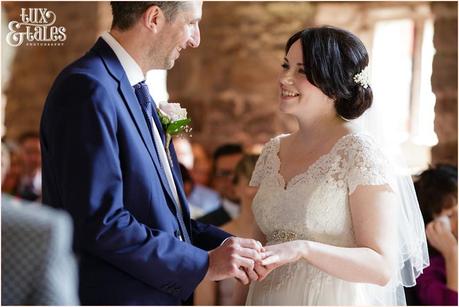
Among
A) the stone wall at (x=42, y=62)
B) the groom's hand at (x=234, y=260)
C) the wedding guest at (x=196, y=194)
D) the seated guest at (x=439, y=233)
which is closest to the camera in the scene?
the groom's hand at (x=234, y=260)

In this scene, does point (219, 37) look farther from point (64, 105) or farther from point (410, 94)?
point (64, 105)

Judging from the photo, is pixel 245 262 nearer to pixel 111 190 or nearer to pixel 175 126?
pixel 111 190

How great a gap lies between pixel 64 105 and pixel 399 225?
134cm

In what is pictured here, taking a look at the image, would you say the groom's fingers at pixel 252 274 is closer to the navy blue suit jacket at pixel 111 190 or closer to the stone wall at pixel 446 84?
the navy blue suit jacket at pixel 111 190

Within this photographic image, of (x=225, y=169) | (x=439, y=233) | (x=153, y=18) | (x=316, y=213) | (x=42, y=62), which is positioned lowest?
(x=225, y=169)

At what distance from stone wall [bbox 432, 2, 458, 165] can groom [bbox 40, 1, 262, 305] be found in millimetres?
4229

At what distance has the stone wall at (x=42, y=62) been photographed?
898 cm

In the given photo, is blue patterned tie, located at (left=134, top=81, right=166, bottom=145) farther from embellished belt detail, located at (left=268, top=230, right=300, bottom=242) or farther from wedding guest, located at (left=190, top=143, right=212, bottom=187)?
wedding guest, located at (left=190, top=143, right=212, bottom=187)

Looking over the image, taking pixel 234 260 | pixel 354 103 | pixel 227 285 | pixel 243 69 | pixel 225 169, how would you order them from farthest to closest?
1. pixel 243 69
2. pixel 225 169
3. pixel 227 285
4. pixel 354 103
5. pixel 234 260

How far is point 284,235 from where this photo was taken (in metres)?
2.77

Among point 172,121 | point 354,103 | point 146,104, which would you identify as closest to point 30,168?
point 172,121

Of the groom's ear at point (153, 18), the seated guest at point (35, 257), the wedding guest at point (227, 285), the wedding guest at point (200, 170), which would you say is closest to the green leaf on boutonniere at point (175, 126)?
the groom's ear at point (153, 18)

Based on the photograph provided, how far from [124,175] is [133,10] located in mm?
555

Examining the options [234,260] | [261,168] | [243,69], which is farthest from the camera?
[243,69]
